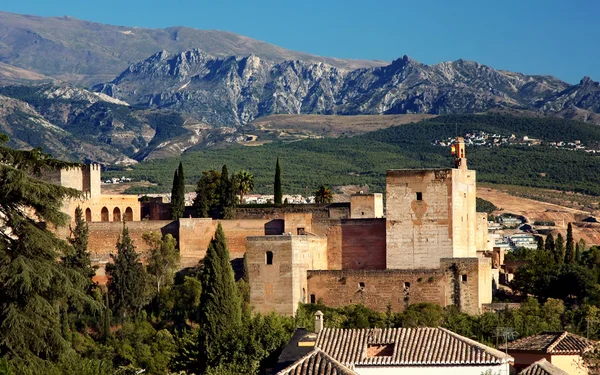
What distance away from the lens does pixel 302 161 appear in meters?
182

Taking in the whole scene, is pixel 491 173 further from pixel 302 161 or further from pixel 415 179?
pixel 415 179

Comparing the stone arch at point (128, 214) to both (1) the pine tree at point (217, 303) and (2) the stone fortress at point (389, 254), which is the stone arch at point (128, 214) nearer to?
(2) the stone fortress at point (389, 254)

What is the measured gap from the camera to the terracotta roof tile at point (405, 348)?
34625 mm

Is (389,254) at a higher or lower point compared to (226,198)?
lower

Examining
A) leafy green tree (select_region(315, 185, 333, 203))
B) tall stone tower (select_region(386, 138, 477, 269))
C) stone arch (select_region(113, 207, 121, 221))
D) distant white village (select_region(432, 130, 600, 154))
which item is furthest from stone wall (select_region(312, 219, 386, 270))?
distant white village (select_region(432, 130, 600, 154))

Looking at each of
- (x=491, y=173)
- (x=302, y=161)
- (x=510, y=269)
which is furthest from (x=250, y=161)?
(x=510, y=269)

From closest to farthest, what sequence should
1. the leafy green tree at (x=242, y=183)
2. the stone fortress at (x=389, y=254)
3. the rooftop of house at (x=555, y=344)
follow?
the rooftop of house at (x=555, y=344) → the stone fortress at (x=389, y=254) → the leafy green tree at (x=242, y=183)

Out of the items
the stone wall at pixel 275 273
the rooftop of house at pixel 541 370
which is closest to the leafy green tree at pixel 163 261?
the stone wall at pixel 275 273

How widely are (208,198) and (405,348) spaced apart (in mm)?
36593

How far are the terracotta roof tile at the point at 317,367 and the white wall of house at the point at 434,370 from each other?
346 centimetres

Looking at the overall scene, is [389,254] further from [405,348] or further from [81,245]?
[405,348]

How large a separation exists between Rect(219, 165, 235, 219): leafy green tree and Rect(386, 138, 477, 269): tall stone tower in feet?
35.7

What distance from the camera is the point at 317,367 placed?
30.7 m

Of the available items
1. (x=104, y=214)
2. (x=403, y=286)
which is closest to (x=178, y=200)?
(x=104, y=214)
